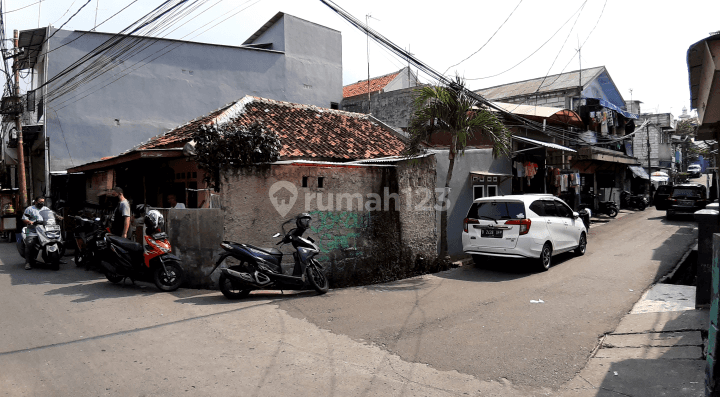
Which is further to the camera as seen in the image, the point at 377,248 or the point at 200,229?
the point at 377,248

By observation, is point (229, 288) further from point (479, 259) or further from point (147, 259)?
point (479, 259)

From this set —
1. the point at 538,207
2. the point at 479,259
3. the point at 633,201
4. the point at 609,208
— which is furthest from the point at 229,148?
the point at 633,201

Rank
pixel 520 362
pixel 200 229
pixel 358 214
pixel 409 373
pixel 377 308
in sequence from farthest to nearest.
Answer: pixel 358 214
pixel 200 229
pixel 377 308
pixel 520 362
pixel 409 373

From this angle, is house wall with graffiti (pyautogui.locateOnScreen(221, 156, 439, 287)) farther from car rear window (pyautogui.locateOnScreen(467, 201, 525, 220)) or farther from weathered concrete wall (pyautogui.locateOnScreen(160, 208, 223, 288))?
car rear window (pyautogui.locateOnScreen(467, 201, 525, 220))

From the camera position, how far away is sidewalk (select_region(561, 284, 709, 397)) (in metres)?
4.04

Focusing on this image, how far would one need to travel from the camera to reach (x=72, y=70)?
55.3ft

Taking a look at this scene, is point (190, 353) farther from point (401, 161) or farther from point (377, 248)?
point (401, 161)

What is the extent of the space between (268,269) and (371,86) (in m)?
21.4

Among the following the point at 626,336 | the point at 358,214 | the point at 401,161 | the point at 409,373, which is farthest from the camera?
the point at 401,161

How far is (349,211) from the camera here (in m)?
9.45

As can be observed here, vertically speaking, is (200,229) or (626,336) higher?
(200,229)

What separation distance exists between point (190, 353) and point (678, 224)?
1966 cm

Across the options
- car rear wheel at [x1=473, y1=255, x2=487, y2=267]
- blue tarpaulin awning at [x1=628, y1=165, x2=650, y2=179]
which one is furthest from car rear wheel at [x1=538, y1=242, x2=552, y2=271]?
blue tarpaulin awning at [x1=628, y1=165, x2=650, y2=179]

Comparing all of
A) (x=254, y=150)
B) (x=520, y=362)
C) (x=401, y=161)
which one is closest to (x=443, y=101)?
(x=401, y=161)
